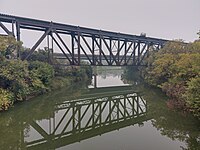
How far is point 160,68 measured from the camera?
18375 millimetres

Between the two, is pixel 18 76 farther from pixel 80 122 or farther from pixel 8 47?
pixel 80 122

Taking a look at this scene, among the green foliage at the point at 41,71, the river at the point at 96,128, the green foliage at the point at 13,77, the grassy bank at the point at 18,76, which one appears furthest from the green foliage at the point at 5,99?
the green foliage at the point at 41,71

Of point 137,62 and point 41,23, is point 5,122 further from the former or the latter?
point 137,62

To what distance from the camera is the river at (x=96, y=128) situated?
23.9 feet

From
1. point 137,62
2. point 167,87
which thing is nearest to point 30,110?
point 167,87

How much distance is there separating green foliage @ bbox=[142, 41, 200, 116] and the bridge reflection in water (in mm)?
2817

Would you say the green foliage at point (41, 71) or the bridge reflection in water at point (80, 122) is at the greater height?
the green foliage at point (41, 71)

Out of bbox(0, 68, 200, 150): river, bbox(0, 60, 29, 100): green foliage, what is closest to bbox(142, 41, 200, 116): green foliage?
bbox(0, 68, 200, 150): river

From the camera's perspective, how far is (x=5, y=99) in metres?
11.5

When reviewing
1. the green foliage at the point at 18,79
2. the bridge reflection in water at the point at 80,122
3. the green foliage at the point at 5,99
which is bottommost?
the bridge reflection in water at the point at 80,122

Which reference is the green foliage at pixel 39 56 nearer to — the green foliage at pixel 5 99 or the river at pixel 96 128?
the river at pixel 96 128

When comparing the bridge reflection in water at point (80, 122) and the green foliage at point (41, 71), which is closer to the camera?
the bridge reflection in water at point (80, 122)

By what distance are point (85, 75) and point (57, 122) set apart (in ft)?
78.7

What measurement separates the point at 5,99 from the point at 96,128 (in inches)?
249
